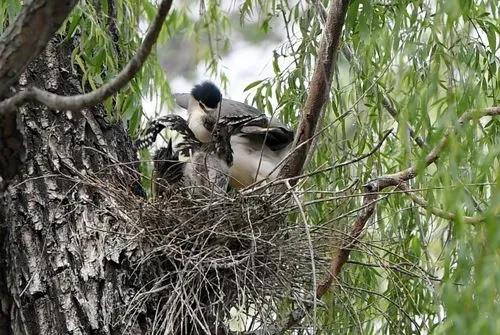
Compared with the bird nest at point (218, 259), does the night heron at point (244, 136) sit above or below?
above

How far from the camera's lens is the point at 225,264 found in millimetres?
2209

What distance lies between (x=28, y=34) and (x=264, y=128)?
4.52 ft

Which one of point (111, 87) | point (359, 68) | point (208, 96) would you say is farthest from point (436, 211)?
point (208, 96)

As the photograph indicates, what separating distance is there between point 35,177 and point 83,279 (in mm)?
255

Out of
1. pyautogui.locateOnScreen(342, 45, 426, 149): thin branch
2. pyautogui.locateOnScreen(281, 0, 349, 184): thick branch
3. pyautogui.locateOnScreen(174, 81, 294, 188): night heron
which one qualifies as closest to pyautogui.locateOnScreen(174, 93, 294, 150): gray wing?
pyautogui.locateOnScreen(174, 81, 294, 188): night heron

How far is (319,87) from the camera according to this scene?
230 centimetres

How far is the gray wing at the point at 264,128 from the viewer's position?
2.81m

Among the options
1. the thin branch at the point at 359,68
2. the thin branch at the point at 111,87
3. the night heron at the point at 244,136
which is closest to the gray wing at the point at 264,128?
the night heron at the point at 244,136

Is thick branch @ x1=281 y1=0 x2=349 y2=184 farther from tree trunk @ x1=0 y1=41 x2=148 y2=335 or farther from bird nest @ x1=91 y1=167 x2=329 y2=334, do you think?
tree trunk @ x1=0 y1=41 x2=148 y2=335

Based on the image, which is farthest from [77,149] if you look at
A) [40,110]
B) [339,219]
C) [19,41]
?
[19,41]

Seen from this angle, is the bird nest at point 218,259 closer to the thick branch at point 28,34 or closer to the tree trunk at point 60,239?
the tree trunk at point 60,239

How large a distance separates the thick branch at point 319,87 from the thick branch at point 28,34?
31.2 inches

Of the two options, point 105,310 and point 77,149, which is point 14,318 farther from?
point 77,149

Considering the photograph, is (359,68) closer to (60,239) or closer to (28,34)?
(60,239)
